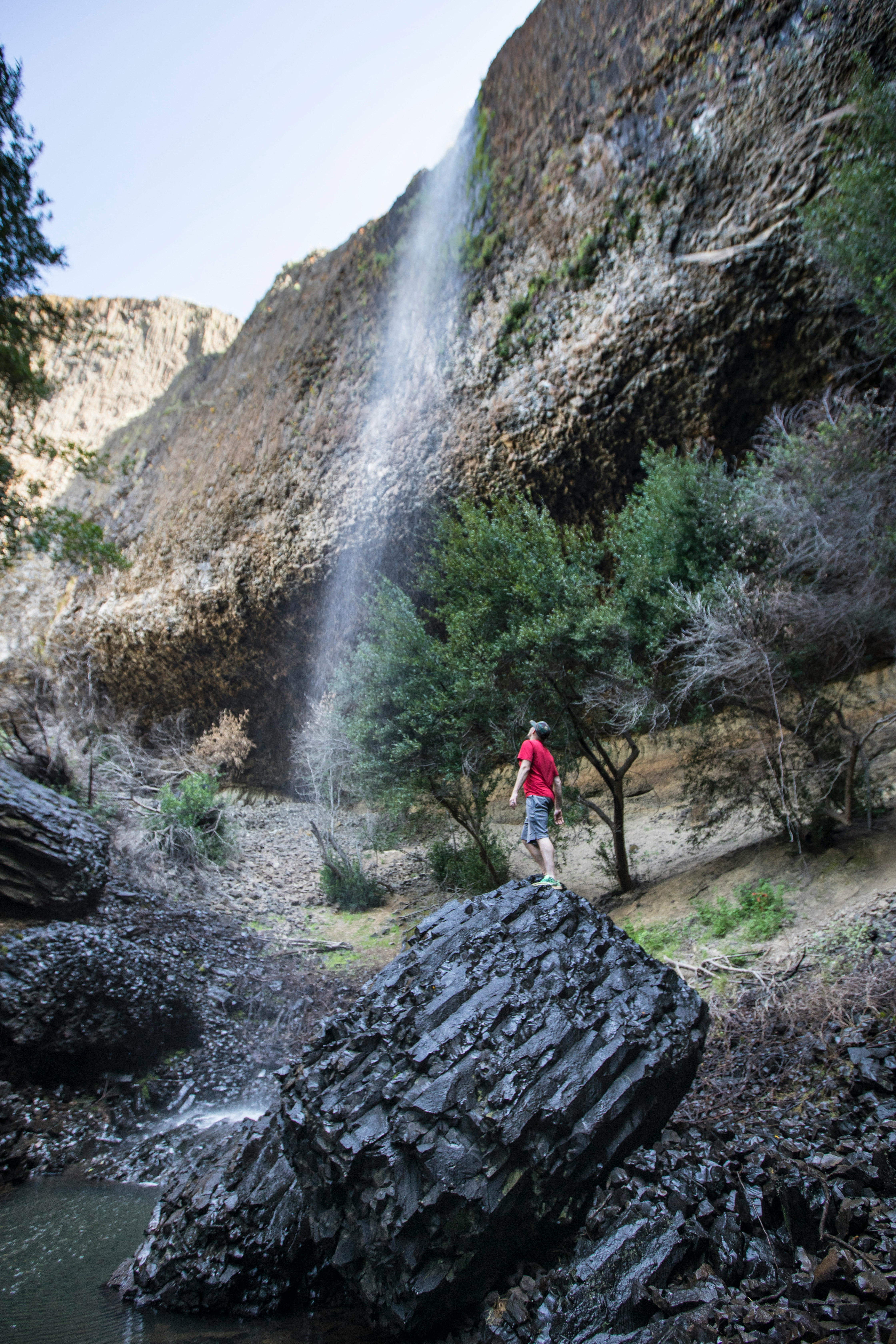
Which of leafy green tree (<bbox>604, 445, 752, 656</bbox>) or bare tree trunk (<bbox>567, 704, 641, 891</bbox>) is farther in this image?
bare tree trunk (<bbox>567, 704, 641, 891</bbox>)

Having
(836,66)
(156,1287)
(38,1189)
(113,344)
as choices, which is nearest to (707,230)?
(836,66)

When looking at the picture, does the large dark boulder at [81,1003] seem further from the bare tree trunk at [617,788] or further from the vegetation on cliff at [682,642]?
the bare tree trunk at [617,788]

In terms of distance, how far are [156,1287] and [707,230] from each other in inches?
593

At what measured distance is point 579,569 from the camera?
11.3m

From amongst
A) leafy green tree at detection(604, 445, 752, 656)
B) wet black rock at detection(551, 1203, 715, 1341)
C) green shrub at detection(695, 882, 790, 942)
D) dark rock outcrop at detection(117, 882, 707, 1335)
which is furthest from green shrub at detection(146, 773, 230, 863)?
wet black rock at detection(551, 1203, 715, 1341)

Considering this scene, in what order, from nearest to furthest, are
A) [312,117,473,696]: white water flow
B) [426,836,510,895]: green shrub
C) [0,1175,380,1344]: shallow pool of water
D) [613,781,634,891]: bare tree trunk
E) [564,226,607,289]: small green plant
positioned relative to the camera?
[0,1175,380,1344]: shallow pool of water, [613,781,634,891]: bare tree trunk, [564,226,607,289]: small green plant, [426,836,510,895]: green shrub, [312,117,473,696]: white water flow

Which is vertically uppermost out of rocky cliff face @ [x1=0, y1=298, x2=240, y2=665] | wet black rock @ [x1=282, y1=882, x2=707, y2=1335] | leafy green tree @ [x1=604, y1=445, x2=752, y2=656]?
rocky cliff face @ [x1=0, y1=298, x2=240, y2=665]

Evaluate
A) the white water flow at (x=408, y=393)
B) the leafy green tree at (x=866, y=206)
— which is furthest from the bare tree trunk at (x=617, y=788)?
the leafy green tree at (x=866, y=206)

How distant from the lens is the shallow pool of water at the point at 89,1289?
170 inches

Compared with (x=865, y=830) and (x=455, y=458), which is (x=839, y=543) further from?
(x=455, y=458)

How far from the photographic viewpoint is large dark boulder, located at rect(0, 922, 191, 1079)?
8188 millimetres

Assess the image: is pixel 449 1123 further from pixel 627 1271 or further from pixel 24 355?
pixel 24 355

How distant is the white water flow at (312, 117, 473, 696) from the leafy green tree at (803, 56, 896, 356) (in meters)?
7.41

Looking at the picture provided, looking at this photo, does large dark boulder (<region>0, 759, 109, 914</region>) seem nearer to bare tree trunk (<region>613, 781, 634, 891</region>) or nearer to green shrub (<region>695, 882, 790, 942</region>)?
bare tree trunk (<region>613, 781, 634, 891</region>)
